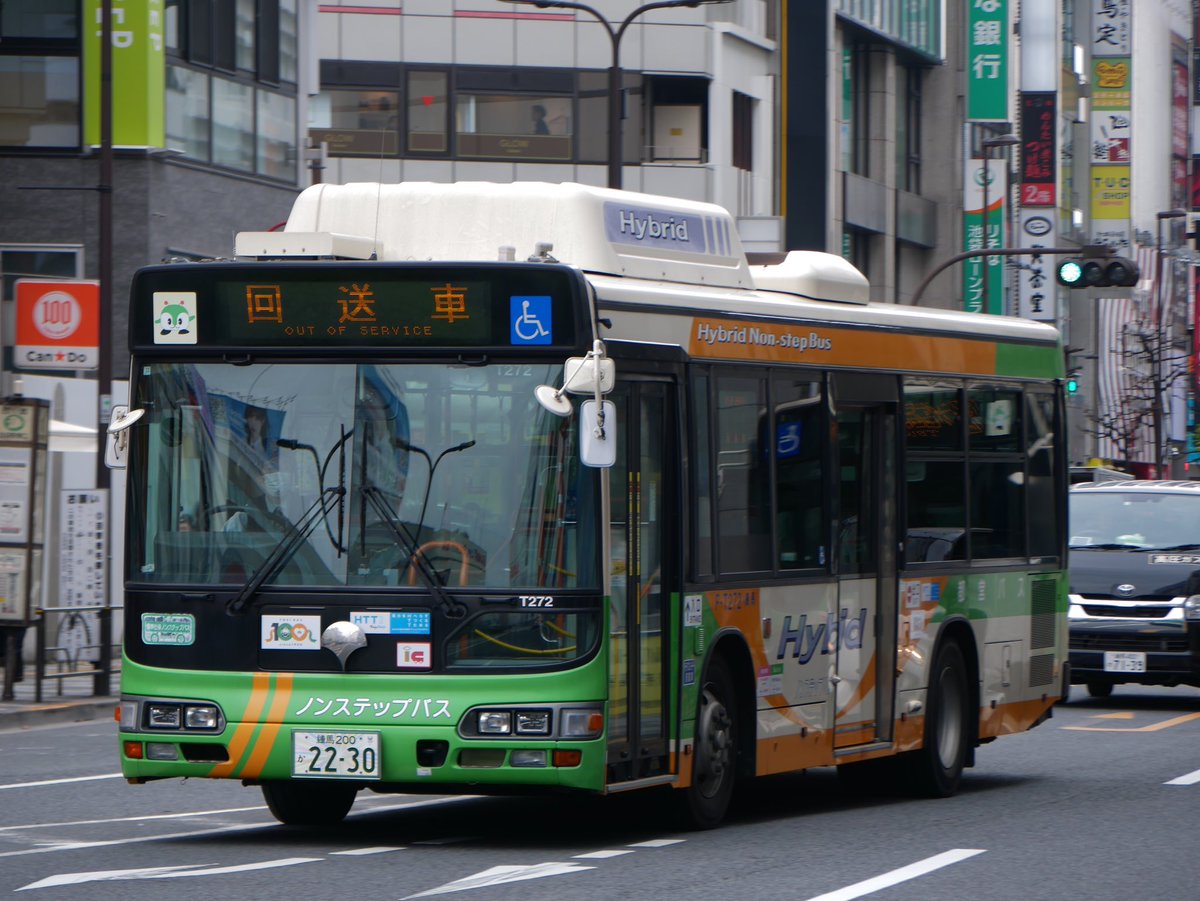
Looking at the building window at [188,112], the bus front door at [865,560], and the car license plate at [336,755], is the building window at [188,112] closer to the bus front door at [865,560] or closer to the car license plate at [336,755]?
the bus front door at [865,560]

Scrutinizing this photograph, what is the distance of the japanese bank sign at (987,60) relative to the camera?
205 ft

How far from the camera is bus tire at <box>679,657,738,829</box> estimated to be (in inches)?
447

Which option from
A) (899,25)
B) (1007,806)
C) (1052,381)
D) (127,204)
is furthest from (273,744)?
(899,25)

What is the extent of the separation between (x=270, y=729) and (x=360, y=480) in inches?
45.9

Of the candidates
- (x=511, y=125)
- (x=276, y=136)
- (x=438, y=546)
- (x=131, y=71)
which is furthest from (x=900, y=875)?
(x=511, y=125)

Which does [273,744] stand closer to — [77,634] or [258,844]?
[258,844]

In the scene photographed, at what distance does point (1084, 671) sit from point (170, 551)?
12924 mm

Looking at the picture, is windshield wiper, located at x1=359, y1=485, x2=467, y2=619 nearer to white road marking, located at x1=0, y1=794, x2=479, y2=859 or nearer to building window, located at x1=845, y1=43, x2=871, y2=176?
white road marking, located at x1=0, y1=794, x2=479, y2=859

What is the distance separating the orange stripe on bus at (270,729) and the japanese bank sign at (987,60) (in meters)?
53.9

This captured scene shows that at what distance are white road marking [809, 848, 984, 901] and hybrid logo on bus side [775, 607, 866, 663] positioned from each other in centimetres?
161

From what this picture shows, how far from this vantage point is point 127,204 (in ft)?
97.0

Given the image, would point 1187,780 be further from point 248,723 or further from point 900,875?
point 248,723

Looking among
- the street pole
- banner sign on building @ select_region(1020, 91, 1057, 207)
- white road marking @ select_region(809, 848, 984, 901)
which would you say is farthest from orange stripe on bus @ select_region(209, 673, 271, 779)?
banner sign on building @ select_region(1020, 91, 1057, 207)

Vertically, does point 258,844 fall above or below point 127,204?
below
